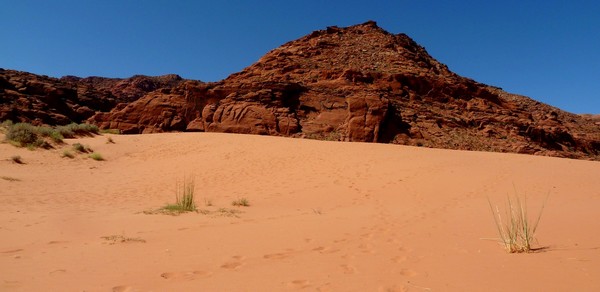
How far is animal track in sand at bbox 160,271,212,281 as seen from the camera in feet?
10.6

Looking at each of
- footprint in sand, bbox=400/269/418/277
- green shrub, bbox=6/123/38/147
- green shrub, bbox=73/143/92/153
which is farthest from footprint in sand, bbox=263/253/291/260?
green shrub, bbox=6/123/38/147

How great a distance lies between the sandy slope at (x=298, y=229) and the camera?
A: 10.5 feet

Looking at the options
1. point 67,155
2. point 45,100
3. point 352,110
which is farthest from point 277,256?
point 45,100

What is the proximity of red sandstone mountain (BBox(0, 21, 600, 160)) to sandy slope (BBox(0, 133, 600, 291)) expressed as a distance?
9.85 meters

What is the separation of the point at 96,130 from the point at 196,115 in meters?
6.51

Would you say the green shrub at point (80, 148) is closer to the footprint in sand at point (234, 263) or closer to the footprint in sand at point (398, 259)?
the footprint in sand at point (234, 263)

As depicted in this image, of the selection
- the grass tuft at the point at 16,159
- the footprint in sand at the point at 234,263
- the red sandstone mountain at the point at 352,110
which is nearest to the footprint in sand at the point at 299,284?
the footprint in sand at the point at 234,263

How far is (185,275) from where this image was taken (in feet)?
10.9

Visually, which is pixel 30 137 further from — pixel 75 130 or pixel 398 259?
pixel 398 259

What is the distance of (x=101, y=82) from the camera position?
80.5 m

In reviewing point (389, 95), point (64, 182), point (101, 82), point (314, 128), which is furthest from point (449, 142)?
point (101, 82)

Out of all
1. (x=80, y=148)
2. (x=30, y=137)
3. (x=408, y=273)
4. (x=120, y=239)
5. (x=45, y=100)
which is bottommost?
(x=120, y=239)

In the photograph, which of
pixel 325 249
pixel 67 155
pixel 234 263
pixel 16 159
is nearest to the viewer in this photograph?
pixel 234 263

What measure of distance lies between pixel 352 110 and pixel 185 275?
21397mm
